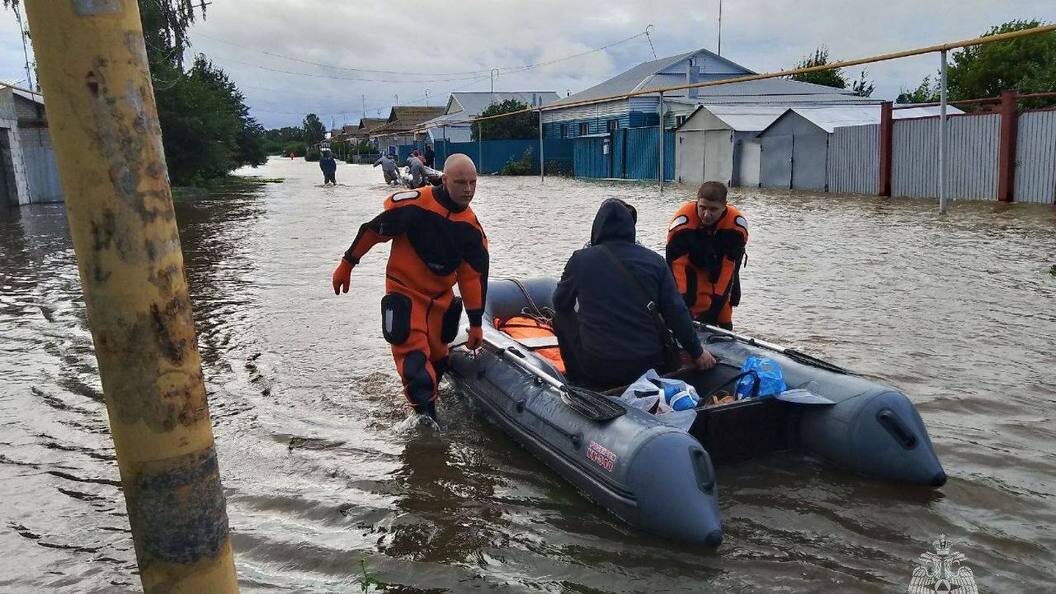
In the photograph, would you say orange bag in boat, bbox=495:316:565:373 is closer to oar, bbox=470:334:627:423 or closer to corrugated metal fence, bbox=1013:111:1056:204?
oar, bbox=470:334:627:423

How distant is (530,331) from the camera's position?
250 inches

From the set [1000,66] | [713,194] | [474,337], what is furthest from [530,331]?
[1000,66]

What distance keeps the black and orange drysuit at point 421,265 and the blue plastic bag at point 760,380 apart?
1.77 meters

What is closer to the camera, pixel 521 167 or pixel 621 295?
pixel 621 295

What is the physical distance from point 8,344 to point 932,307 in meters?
8.68

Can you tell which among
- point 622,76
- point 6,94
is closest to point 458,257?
point 6,94

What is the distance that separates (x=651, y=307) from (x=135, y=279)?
327 cm

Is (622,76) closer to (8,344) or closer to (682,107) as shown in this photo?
(682,107)

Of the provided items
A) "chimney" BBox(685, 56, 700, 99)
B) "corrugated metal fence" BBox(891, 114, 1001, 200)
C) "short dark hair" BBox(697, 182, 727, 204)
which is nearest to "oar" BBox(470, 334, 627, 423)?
"short dark hair" BBox(697, 182, 727, 204)

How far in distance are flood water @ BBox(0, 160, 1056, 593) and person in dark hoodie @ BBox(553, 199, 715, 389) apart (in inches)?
28.7

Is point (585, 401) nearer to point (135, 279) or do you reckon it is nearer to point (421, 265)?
point (421, 265)

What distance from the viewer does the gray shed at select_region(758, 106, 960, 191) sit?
22.6 metres

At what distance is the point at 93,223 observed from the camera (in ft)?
4.83

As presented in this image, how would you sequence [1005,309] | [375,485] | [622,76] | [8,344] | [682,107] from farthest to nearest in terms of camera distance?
[622,76] < [682,107] < [1005,309] < [8,344] < [375,485]
